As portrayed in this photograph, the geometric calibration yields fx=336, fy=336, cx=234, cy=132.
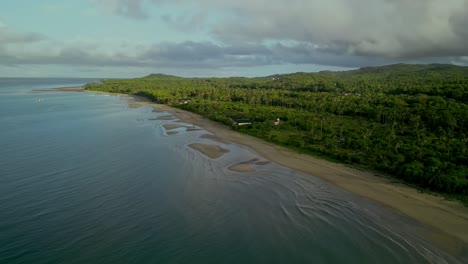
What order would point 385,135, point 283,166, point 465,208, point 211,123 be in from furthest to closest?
point 211,123 → point 385,135 → point 283,166 → point 465,208

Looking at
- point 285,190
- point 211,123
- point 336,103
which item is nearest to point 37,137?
point 211,123

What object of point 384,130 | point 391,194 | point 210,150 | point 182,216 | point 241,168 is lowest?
point 182,216

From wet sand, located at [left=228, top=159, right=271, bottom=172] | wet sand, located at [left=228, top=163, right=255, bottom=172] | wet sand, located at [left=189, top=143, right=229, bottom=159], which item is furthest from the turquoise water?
wet sand, located at [left=189, top=143, right=229, bottom=159]

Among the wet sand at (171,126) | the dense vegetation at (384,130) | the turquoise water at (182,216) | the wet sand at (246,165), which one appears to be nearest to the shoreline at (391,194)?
the turquoise water at (182,216)

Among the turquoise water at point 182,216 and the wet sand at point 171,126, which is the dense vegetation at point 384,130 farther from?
the wet sand at point 171,126

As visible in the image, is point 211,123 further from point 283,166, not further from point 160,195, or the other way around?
point 160,195

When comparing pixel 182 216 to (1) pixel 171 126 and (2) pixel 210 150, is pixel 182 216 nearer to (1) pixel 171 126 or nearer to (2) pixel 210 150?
(2) pixel 210 150

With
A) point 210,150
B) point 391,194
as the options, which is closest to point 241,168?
point 210,150
